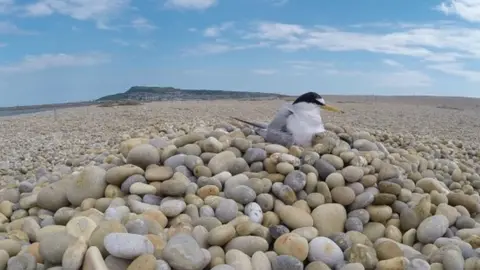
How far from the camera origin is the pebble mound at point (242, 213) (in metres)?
2.71

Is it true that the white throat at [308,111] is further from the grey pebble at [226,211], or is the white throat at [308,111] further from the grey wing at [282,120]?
the grey pebble at [226,211]

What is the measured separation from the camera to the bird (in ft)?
14.9

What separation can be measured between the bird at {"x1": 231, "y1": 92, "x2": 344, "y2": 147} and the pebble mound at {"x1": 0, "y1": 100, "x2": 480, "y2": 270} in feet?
0.39

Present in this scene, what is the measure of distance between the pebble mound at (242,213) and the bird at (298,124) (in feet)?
0.39

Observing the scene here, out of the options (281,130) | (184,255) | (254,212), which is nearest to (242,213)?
(254,212)

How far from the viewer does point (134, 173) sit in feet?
12.4

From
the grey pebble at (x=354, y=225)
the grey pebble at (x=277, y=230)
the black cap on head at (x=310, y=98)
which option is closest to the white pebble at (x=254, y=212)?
the grey pebble at (x=277, y=230)

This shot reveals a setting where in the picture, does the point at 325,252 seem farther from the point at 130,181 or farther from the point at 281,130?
the point at 281,130

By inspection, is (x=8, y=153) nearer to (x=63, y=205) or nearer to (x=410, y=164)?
(x=63, y=205)

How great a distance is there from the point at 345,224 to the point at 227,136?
152 cm

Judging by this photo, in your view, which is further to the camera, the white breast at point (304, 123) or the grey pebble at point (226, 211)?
the white breast at point (304, 123)

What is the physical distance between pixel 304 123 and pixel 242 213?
146 cm

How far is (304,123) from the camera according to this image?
4.55 m

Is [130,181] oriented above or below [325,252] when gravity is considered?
above
